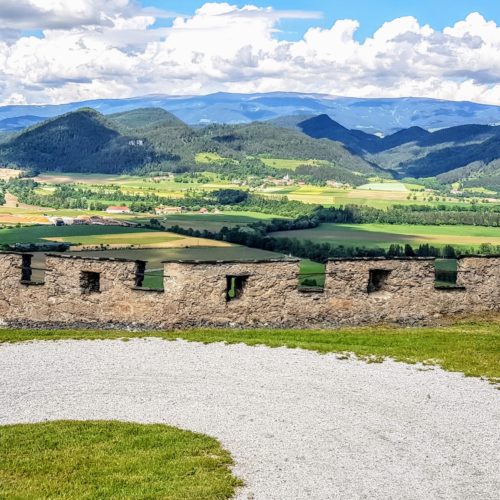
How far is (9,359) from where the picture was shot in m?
17.6

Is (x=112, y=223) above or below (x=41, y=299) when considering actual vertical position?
below

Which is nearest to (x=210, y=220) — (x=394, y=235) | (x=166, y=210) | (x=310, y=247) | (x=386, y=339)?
(x=166, y=210)

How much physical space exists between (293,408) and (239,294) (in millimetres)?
9083

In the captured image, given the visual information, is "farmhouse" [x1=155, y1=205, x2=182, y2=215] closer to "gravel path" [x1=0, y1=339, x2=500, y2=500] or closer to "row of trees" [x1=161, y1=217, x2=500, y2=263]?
"row of trees" [x1=161, y1=217, x2=500, y2=263]

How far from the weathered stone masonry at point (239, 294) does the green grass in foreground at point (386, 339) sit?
0.66 meters

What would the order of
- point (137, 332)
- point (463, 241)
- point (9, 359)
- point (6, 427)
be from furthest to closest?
point (463, 241) < point (137, 332) < point (9, 359) < point (6, 427)

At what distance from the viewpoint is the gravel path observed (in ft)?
34.9

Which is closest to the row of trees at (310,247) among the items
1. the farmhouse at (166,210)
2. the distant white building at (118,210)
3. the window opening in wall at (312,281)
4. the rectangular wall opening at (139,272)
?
the distant white building at (118,210)

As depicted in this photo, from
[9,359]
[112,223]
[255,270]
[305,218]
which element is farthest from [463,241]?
[9,359]

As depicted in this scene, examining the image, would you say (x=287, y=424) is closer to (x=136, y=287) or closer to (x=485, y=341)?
(x=485, y=341)

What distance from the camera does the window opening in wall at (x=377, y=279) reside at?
22812mm

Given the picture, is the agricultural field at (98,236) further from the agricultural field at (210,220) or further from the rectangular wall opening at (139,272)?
the rectangular wall opening at (139,272)

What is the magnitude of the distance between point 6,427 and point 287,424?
4587 millimetres

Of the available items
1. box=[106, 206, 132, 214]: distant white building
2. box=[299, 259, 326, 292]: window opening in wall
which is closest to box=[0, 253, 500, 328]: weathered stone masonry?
box=[299, 259, 326, 292]: window opening in wall
